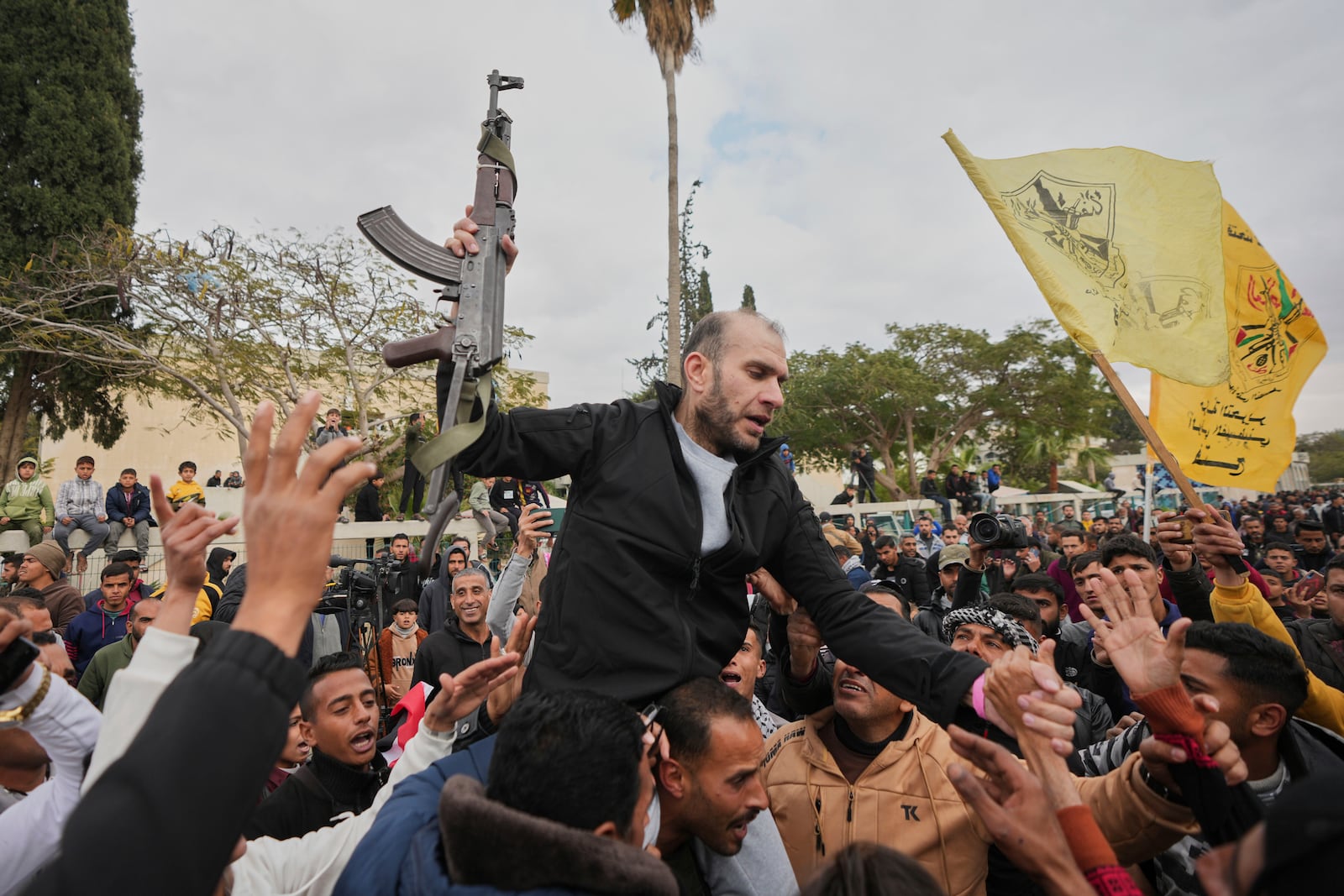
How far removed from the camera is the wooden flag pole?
3.37 metres

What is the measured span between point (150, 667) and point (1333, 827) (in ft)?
5.60

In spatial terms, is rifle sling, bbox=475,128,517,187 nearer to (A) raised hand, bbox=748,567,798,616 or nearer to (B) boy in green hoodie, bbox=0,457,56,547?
(A) raised hand, bbox=748,567,798,616

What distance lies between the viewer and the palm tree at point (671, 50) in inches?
592

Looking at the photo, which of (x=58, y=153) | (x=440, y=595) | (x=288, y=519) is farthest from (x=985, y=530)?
(x=58, y=153)

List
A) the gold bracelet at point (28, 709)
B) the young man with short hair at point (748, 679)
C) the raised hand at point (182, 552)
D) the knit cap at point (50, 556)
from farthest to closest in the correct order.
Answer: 1. the knit cap at point (50, 556)
2. the young man with short hair at point (748, 679)
3. the gold bracelet at point (28, 709)
4. the raised hand at point (182, 552)

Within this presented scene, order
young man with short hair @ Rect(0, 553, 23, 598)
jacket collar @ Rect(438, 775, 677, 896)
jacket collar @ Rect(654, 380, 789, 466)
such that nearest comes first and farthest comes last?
jacket collar @ Rect(438, 775, 677, 896), jacket collar @ Rect(654, 380, 789, 466), young man with short hair @ Rect(0, 553, 23, 598)

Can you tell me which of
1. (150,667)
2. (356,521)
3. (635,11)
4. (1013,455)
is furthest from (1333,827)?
(1013,455)

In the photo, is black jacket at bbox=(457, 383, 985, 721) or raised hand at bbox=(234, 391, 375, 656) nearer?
raised hand at bbox=(234, 391, 375, 656)

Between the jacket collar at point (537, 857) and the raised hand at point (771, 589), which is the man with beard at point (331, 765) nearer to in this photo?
the raised hand at point (771, 589)

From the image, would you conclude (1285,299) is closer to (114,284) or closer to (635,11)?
(635,11)

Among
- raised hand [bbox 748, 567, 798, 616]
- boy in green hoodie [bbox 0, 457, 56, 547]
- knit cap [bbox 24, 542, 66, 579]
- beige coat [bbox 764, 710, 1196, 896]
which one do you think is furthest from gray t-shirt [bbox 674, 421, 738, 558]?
boy in green hoodie [bbox 0, 457, 56, 547]

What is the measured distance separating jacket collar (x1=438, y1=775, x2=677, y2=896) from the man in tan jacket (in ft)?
4.88

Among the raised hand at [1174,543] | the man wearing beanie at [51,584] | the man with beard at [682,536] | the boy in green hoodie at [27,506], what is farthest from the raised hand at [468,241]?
the boy in green hoodie at [27,506]

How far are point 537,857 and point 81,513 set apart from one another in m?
13.0
